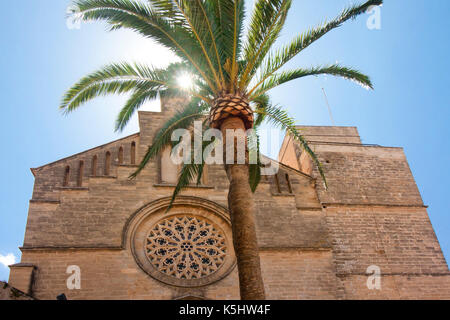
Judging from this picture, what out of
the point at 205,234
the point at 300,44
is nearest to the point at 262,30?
the point at 300,44

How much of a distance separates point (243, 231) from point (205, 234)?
567 centimetres

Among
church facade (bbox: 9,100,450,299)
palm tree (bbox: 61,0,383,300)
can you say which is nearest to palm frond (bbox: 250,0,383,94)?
palm tree (bbox: 61,0,383,300)

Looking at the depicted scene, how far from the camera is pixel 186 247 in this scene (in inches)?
494

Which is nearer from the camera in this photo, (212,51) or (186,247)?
(212,51)

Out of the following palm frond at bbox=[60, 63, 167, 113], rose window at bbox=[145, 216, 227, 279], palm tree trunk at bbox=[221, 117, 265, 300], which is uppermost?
palm frond at bbox=[60, 63, 167, 113]

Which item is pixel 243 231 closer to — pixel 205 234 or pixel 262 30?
pixel 262 30

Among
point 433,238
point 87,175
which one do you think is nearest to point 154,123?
point 87,175

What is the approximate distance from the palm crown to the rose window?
337 cm

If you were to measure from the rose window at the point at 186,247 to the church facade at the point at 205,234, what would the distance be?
3 centimetres

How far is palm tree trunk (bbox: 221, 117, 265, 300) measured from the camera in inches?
276

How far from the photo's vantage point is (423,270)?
43.3 ft

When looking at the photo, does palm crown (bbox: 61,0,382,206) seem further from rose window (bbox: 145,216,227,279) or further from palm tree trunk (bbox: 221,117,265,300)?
rose window (bbox: 145,216,227,279)

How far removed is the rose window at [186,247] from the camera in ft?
39.9
